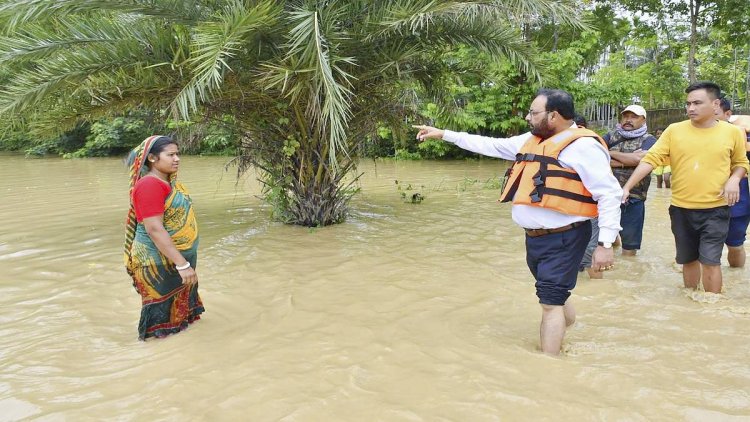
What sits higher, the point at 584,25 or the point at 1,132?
the point at 584,25

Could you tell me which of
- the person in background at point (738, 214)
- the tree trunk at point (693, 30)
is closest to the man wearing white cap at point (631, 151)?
the person in background at point (738, 214)

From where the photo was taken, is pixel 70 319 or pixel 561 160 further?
pixel 70 319

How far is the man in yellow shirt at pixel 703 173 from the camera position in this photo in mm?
3928

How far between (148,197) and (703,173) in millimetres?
3959

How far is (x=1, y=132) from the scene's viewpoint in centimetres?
702

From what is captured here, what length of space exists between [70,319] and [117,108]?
3.82 m

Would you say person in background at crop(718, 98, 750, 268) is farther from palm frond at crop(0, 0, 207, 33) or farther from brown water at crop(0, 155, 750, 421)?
palm frond at crop(0, 0, 207, 33)

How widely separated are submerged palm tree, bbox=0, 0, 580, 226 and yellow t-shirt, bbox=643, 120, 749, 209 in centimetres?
249

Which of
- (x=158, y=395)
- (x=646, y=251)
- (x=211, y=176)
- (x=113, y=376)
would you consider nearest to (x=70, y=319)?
(x=113, y=376)

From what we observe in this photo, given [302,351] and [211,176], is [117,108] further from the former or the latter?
[211,176]

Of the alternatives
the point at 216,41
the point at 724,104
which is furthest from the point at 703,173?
the point at 216,41

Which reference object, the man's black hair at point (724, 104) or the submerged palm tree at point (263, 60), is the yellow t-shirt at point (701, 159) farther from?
the submerged palm tree at point (263, 60)

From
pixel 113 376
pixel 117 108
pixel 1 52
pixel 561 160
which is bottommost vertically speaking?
pixel 113 376

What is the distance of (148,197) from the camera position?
3.32 metres
